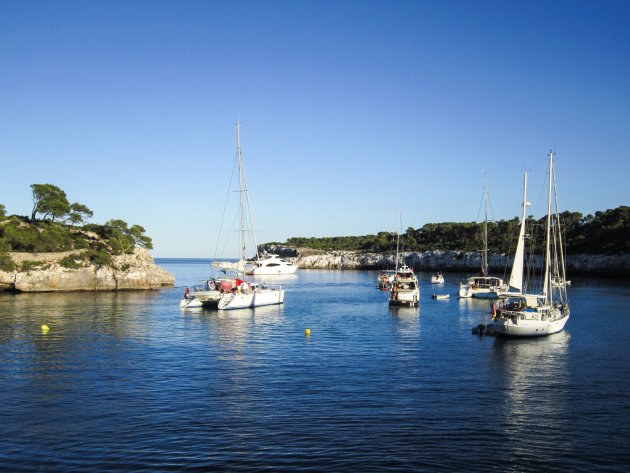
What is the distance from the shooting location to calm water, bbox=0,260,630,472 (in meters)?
13.9

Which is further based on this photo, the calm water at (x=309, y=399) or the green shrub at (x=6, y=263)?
the green shrub at (x=6, y=263)

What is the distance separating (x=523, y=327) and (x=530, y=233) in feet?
373

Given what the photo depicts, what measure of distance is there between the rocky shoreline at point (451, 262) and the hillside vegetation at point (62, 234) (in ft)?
208

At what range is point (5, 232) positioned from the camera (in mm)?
68750

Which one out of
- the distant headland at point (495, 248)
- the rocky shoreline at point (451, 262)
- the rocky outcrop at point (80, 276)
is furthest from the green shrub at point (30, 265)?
the distant headland at point (495, 248)

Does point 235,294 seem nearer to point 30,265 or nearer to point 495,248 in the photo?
point 30,265

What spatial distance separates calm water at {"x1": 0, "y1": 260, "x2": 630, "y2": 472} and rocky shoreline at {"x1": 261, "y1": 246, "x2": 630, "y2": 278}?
52.2 m

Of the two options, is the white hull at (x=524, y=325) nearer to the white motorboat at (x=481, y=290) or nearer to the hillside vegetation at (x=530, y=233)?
the white motorboat at (x=481, y=290)

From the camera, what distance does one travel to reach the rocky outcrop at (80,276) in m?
63.7

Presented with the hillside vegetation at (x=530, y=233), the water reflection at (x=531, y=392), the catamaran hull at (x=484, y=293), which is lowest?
the water reflection at (x=531, y=392)

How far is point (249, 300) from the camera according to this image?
5028cm

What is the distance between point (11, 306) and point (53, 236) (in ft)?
77.3

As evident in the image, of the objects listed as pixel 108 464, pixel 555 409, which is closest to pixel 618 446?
pixel 555 409

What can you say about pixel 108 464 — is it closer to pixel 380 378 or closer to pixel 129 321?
pixel 380 378
